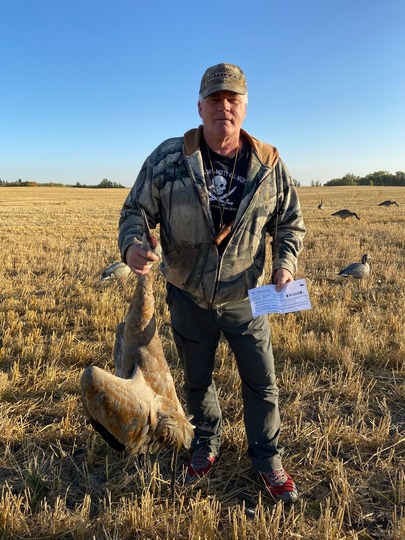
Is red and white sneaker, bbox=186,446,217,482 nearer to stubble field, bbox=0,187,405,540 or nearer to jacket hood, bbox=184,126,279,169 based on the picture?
stubble field, bbox=0,187,405,540

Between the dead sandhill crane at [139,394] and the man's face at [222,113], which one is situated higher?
the man's face at [222,113]

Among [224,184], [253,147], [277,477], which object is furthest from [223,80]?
[277,477]

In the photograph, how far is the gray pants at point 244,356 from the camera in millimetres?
3109

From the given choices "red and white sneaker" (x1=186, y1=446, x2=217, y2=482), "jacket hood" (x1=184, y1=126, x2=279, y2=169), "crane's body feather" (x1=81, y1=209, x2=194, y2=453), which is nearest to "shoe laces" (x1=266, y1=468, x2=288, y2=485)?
"red and white sneaker" (x1=186, y1=446, x2=217, y2=482)

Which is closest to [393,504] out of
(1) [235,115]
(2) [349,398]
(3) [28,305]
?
(2) [349,398]

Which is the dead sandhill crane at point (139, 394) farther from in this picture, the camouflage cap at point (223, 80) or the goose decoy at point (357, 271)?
the goose decoy at point (357, 271)

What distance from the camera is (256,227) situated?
9.80 feet

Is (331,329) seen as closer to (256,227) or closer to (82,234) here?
(256,227)

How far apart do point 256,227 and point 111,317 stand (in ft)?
12.7

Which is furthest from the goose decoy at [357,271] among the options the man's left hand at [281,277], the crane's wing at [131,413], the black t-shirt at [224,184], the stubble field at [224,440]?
the crane's wing at [131,413]

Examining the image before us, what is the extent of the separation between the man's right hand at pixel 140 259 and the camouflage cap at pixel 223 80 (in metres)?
1.07

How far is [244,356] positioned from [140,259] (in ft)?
3.50

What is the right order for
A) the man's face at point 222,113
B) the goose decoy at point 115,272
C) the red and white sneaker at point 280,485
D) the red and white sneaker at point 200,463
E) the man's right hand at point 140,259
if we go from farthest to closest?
the goose decoy at point 115,272
the red and white sneaker at point 200,463
the red and white sneaker at point 280,485
the man's face at point 222,113
the man's right hand at point 140,259

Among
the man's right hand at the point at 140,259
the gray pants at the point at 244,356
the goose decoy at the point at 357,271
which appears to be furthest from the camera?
the goose decoy at the point at 357,271
